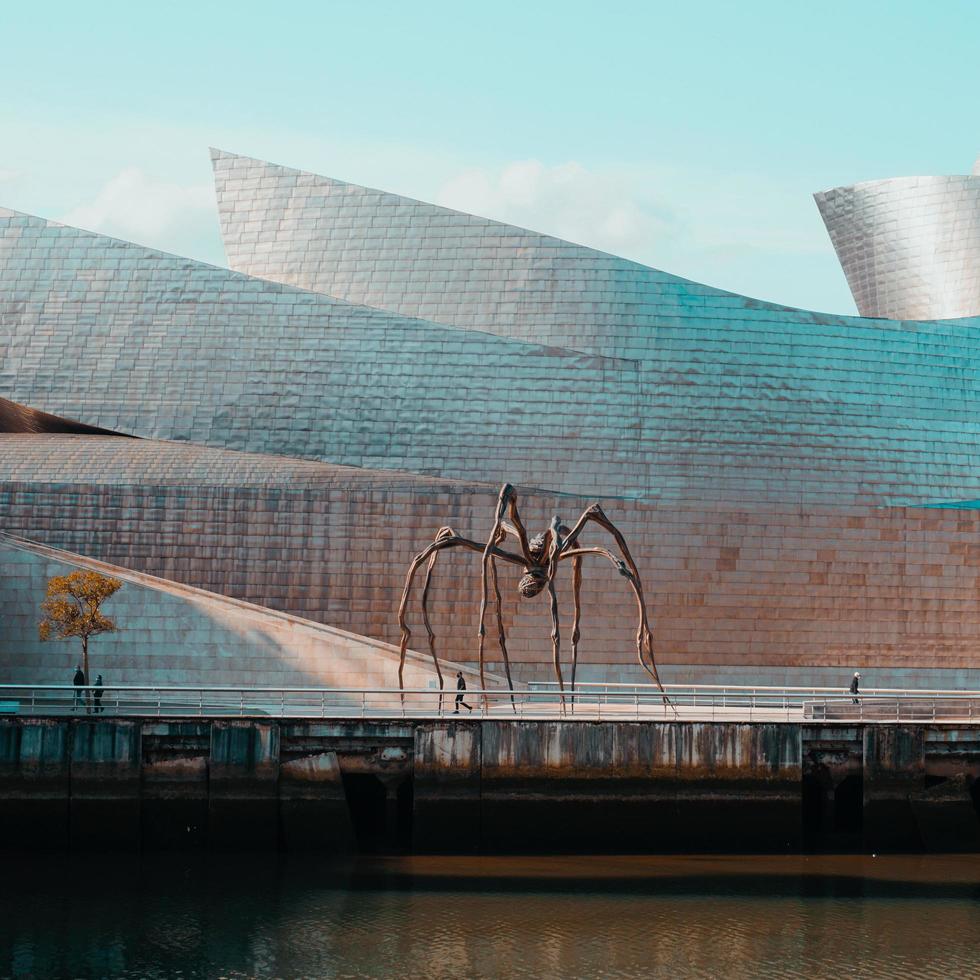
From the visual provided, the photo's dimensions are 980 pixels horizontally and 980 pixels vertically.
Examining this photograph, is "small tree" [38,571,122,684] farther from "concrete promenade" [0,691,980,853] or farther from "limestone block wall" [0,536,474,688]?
"concrete promenade" [0,691,980,853]

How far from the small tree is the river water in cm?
762

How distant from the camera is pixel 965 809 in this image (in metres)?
22.4

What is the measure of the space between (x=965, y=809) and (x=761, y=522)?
39.7 ft

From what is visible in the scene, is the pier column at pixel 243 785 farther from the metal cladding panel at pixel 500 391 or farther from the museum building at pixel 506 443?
the metal cladding panel at pixel 500 391

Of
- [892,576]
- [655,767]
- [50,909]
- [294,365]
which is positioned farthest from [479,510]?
[50,909]

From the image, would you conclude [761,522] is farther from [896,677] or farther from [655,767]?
[655,767]

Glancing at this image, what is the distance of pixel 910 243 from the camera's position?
133 ft

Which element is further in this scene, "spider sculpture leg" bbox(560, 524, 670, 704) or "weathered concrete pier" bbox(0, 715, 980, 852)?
"spider sculpture leg" bbox(560, 524, 670, 704)

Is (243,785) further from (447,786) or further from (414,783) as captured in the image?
(447,786)

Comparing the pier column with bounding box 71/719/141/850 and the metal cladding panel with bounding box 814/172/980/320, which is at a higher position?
the metal cladding panel with bounding box 814/172/980/320

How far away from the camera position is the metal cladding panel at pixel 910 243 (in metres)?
39.7

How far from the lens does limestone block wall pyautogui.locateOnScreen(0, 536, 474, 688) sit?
29953mm

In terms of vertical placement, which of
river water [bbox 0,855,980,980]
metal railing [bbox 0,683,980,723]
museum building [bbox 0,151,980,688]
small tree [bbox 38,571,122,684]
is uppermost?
museum building [bbox 0,151,980,688]

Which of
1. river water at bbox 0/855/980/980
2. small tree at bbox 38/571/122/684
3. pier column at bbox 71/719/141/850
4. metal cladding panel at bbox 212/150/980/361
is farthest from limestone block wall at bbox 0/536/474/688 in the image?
river water at bbox 0/855/980/980
